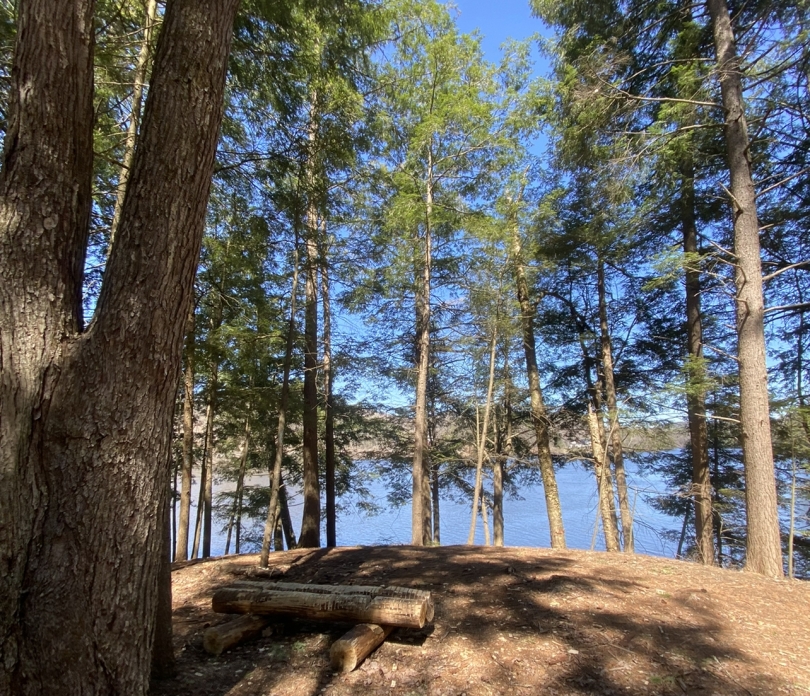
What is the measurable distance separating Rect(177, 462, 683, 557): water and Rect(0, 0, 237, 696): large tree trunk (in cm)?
962

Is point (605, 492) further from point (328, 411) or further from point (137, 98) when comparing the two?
point (137, 98)

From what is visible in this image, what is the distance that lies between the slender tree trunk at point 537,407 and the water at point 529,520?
848 millimetres

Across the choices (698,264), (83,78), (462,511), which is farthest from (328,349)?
(462,511)

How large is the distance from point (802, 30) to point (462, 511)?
65.8 ft

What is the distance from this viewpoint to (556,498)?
10.9 m

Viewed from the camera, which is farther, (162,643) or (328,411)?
(328,411)

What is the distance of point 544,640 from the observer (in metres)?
3.33

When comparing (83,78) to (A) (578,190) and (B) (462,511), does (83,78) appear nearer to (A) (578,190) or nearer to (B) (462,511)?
(A) (578,190)

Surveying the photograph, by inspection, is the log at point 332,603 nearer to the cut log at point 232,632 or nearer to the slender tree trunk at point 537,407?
the cut log at point 232,632

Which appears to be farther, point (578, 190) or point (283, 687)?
point (578, 190)

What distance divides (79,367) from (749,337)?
289 inches

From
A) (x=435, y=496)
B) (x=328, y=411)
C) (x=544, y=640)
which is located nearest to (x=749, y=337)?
(x=544, y=640)

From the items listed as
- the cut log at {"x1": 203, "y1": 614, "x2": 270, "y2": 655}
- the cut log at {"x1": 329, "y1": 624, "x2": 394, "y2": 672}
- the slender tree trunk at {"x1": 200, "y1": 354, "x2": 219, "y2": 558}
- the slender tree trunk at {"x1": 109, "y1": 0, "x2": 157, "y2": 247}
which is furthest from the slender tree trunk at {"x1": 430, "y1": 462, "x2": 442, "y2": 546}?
the slender tree trunk at {"x1": 109, "y1": 0, "x2": 157, "y2": 247}

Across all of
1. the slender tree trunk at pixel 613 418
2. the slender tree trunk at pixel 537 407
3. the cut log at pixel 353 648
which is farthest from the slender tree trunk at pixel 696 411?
the cut log at pixel 353 648
